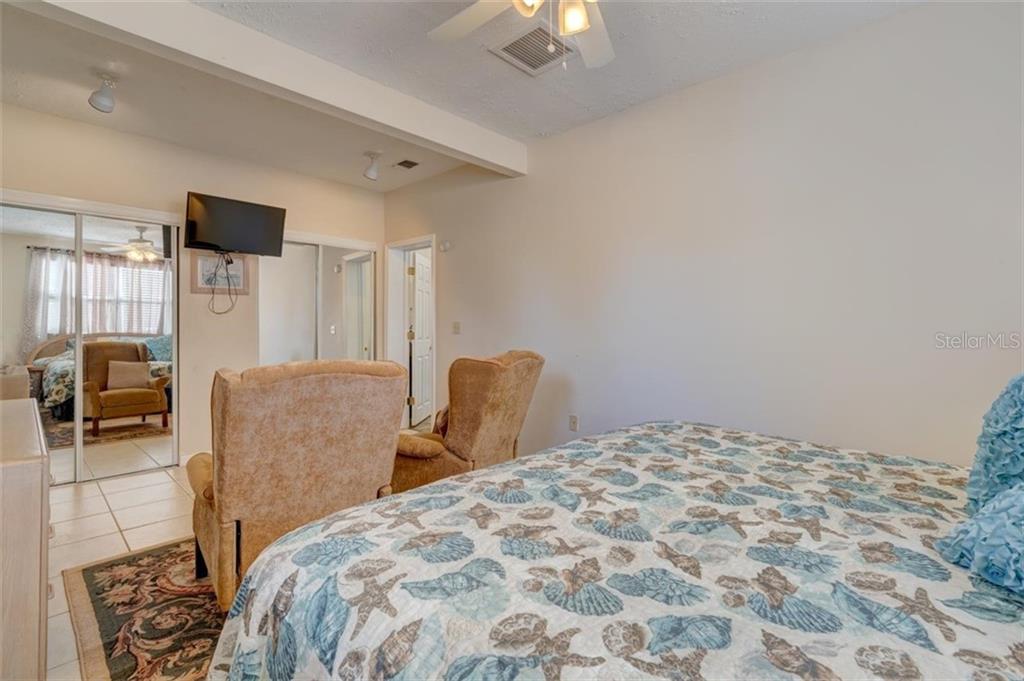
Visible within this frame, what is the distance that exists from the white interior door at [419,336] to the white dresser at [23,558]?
399cm

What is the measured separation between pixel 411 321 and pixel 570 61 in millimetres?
3512

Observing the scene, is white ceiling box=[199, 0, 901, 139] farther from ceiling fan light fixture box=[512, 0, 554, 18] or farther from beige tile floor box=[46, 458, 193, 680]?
beige tile floor box=[46, 458, 193, 680]

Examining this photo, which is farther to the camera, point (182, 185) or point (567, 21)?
point (182, 185)

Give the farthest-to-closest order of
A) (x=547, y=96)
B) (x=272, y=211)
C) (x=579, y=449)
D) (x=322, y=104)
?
(x=272, y=211) < (x=547, y=96) < (x=322, y=104) < (x=579, y=449)

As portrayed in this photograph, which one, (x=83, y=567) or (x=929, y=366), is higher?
(x=929, y=366)

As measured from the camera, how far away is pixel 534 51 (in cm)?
254

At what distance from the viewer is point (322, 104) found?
2701 millimetres

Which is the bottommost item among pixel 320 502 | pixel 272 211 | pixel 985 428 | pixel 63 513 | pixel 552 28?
pixel 63 513

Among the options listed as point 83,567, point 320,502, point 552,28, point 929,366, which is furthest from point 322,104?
point 929,366

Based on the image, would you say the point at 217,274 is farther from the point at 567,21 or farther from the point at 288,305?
the point at 567,21

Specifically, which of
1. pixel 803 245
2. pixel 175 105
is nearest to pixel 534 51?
pixel 803 245

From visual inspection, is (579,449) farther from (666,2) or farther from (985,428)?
(666,2)

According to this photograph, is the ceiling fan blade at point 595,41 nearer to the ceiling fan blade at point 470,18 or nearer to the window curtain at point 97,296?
the ceiling fan blade at point 470,18

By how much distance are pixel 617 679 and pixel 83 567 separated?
111 inches
